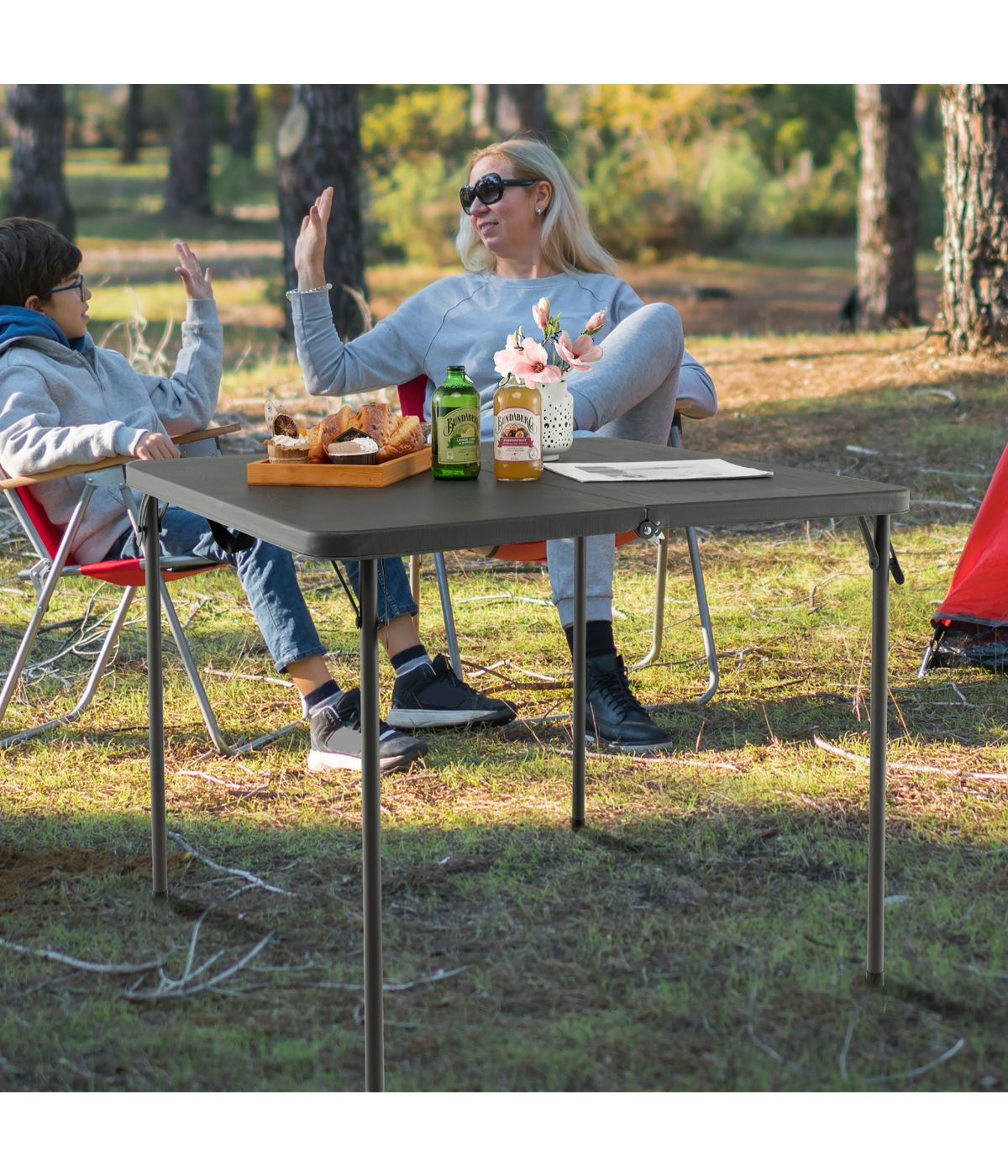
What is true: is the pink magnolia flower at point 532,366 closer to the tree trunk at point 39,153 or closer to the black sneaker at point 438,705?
the black sneaker at point 438,705

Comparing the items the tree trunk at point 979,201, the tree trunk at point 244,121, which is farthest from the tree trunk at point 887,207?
the tree trunk at point 244,121

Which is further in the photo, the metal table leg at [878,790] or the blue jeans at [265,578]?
the blue jeans at [265,578]

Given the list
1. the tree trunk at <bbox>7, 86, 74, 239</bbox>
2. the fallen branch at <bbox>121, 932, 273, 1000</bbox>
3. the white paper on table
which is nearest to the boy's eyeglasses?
the white paper on table

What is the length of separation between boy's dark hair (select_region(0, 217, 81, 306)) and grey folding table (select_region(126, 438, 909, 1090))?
0.92 metres

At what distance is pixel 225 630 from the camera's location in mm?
4609

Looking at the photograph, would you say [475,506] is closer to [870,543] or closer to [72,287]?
[870,543]

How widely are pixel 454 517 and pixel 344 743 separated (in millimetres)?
1342

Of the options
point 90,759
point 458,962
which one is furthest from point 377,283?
point 458,962

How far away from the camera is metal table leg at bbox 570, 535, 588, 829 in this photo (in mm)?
3088

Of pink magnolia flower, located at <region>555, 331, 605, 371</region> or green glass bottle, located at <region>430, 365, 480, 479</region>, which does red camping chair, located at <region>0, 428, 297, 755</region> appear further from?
pink magnolia flower, located at <region>555, 331, 605, 371</region>

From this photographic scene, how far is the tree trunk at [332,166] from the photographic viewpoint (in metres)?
8.70

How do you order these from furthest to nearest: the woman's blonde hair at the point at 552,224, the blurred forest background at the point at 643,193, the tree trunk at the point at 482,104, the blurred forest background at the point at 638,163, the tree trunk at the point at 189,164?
1. the tree trunk at the point at 482,104
2. the tree trunk at the point at 189,164
3. the blurred forest background at the point at 638,163
4. the blurred forest background at the point at 643,193
5. the woman's blonde hair at the point at 552,224

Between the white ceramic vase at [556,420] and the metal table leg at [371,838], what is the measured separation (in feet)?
2.98

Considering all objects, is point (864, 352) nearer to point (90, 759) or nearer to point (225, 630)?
point (225, 630)
